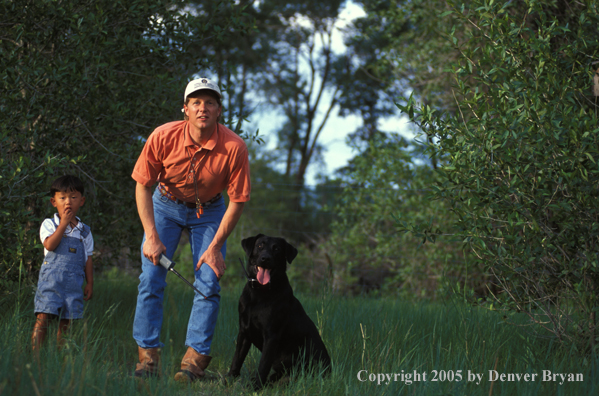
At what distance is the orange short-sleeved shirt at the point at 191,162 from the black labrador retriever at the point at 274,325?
616 mm

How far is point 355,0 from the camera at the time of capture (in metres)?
20.6

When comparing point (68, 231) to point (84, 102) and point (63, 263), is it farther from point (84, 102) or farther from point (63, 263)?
point (84, 102)

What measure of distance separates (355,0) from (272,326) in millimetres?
19269

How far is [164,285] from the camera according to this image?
12.8 ft

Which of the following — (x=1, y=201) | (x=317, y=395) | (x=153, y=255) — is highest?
(x=1, y=201)

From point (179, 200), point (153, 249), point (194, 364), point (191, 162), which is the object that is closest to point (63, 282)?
point (153, 249)

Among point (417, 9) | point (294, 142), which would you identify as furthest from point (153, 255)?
point (294, 142)

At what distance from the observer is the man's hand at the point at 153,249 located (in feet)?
12.1

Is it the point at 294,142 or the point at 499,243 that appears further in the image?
the point at 294,142

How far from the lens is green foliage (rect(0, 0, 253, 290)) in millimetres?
4527

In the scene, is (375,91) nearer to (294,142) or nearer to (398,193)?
(294,142)

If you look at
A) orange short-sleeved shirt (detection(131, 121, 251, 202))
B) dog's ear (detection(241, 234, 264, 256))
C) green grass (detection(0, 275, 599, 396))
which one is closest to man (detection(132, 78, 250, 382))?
orange short-sleeved shirt (detection(131, 121, 251, 202))

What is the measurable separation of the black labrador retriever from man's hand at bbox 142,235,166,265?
723 millimetres

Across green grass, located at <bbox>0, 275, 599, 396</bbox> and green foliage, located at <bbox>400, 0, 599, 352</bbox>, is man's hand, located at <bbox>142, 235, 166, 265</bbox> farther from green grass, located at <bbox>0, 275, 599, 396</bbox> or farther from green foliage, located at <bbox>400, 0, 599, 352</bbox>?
green foliage, located at <bbox>400, 0, 599, 352</bbox>
